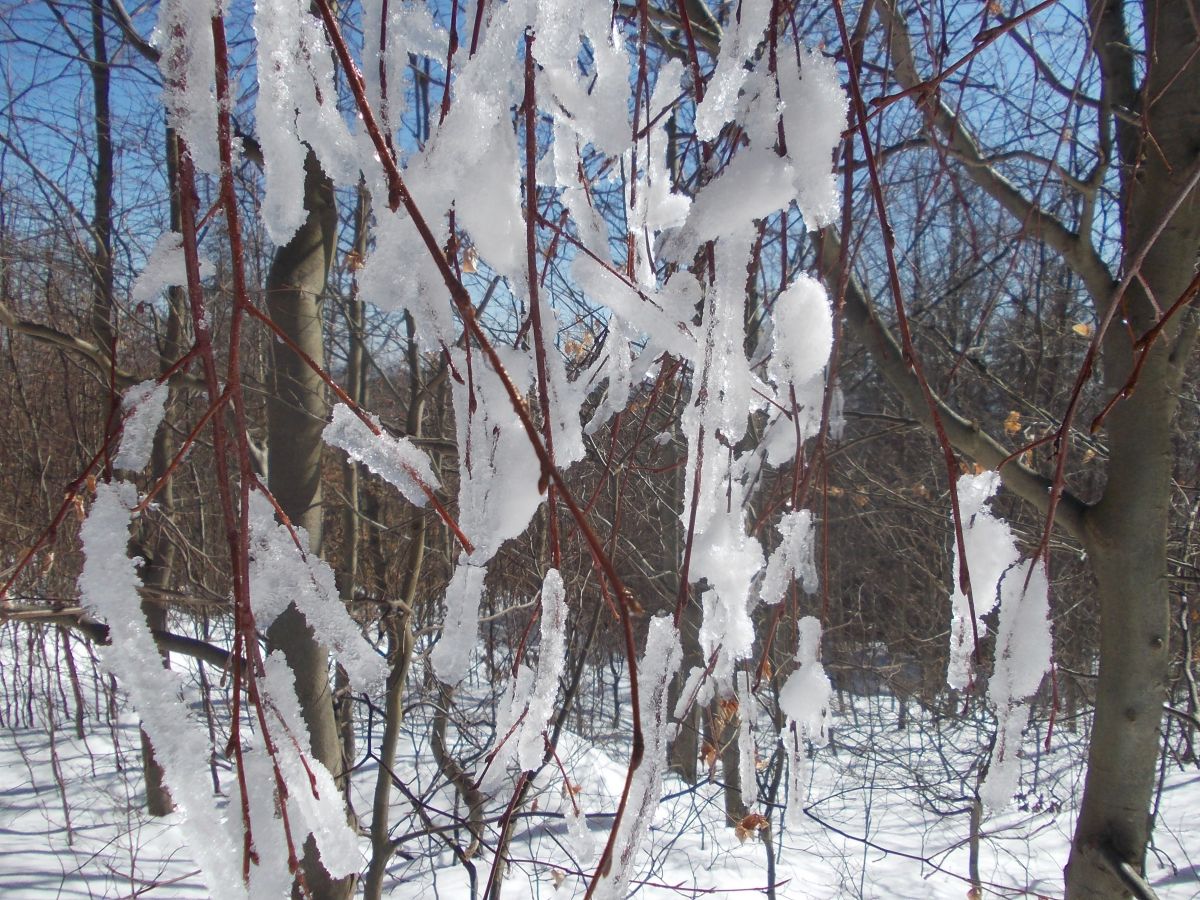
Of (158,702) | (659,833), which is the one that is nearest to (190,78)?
(158,702)

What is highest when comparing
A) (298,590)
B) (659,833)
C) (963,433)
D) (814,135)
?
(963,433)

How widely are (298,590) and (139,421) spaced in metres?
0.13

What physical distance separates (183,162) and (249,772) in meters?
0.28

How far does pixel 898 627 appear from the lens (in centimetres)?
538

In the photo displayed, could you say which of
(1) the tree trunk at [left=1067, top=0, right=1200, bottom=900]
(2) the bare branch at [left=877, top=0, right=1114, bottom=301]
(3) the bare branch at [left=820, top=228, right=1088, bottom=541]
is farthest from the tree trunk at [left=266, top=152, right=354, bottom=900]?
(1) the tree trunk at [left=1067, top=0, right=1200, bottom=900]

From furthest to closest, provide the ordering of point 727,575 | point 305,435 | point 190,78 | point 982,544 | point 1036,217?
point 305,435
point 1036,217
point 982,544
point 727,575
point 190,78

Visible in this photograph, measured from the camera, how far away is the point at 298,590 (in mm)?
437

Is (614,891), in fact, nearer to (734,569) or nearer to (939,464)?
(734,569)

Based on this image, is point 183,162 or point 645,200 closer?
point 183,162

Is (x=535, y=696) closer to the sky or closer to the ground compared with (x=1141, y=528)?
closer to the ground

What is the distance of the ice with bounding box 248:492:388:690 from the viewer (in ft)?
1.43

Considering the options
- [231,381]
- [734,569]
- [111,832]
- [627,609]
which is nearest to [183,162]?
[231,381]

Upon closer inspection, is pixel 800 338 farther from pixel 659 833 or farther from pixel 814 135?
pixel 659 833

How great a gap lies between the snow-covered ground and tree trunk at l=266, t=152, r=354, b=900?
2.49 feet
